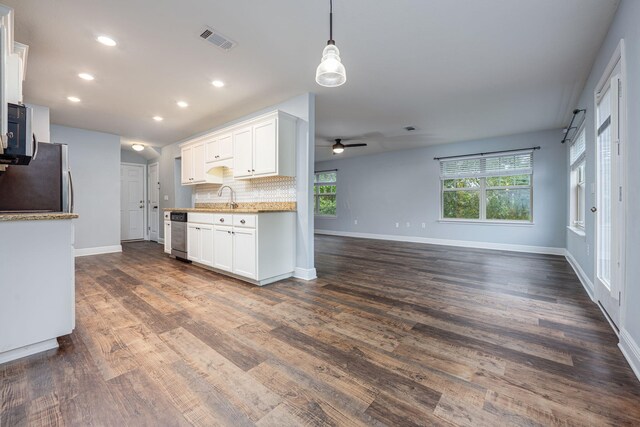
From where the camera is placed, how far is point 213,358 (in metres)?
1.78

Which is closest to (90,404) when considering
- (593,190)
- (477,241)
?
(593,190)

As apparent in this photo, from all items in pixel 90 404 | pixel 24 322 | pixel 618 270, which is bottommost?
pixel 90 404

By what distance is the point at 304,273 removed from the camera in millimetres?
3691

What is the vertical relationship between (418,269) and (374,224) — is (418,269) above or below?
below

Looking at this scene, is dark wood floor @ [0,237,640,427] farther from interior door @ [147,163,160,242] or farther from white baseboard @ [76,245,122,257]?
interior door @ [147,163,160,242]

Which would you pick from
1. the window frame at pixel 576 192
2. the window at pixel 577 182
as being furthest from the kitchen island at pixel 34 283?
the window frame at pixel 576 192

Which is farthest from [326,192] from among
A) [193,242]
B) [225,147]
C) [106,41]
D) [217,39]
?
[106,41]

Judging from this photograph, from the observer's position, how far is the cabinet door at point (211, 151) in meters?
4.60

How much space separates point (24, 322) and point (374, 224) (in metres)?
7.24

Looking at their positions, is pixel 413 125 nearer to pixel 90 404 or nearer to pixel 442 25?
pixel 442 25

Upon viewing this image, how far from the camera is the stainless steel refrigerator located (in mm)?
2666

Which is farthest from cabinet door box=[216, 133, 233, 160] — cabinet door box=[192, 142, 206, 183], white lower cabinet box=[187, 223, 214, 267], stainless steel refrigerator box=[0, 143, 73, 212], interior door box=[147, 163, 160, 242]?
interior door box=[147, 163, 160, 242]

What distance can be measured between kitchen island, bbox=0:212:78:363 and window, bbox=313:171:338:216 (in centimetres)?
752

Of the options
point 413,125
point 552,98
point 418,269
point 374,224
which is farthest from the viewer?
point 374,224
